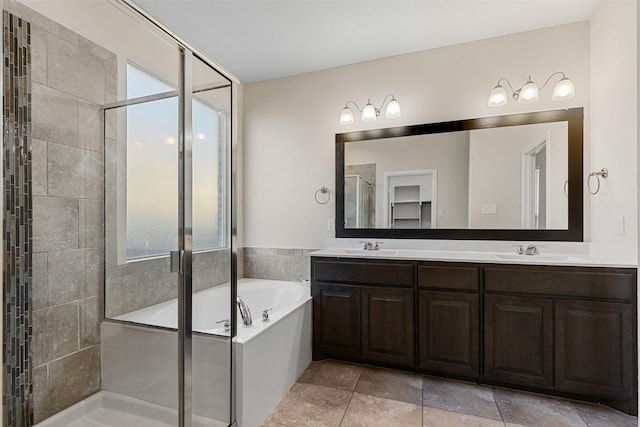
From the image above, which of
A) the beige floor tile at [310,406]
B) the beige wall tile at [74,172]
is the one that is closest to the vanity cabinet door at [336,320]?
the beige floor tile at [310,406]

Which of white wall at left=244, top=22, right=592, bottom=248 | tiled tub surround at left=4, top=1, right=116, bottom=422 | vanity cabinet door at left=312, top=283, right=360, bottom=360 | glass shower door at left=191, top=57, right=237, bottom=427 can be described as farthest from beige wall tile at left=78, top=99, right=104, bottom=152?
vanity cabinet door at left=312, top=283, right=360, bottom=360

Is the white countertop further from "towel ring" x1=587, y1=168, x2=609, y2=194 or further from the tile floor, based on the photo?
the tile floor

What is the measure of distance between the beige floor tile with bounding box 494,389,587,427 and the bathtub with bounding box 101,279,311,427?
53.0 inches

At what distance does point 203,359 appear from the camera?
164cm

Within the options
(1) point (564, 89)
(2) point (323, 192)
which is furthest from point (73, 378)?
(1) point (564, 89)

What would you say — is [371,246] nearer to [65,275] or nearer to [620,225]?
[620,225]

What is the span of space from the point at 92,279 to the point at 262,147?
1.91 metres

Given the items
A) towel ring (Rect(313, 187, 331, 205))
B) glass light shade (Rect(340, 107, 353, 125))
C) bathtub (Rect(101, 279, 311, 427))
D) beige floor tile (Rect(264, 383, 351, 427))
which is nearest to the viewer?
bathtub (Rect(101, 279, 311, 427))

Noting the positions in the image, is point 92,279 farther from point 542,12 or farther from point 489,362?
point 542,12

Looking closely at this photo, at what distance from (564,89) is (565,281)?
1358mm

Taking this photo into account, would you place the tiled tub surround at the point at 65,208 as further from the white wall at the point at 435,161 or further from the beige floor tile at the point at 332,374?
the white wall at the point at 435,161

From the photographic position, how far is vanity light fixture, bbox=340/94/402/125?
8.64ft

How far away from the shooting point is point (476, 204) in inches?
98.0

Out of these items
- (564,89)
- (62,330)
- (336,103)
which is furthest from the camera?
(336,103)
